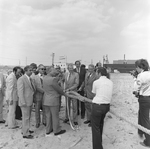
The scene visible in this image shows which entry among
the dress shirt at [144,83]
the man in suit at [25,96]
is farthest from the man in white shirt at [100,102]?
the man in suit at [25,96]

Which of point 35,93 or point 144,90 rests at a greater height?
point 144,90

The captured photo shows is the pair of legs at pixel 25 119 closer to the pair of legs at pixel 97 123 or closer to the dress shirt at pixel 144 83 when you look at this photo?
the pair of legs at pixel 97 123

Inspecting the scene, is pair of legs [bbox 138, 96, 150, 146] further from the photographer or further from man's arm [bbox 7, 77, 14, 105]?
man's arm [bbox 7, 77, 14, 105]

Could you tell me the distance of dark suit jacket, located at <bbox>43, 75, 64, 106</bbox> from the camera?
A: 151 inches

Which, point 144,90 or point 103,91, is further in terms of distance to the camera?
point 144,90

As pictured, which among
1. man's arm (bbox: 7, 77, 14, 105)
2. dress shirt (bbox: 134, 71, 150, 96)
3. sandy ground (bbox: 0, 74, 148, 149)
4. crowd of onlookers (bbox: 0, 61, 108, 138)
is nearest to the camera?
dress shirt (bbox: 134, 71, 150, 96)

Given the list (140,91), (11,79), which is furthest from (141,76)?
(11,79)

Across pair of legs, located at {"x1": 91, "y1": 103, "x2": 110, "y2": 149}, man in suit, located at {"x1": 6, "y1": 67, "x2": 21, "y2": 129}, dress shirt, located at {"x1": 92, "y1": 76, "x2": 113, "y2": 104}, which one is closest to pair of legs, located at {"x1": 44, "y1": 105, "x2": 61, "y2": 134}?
man in suit, located at {"x1": 6, "y1": 67, "x2": 21, "y2": 129}

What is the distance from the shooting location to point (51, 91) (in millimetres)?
3922

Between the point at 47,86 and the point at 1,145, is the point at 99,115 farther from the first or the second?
the point at 1,145

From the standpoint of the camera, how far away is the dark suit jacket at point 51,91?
3832mm

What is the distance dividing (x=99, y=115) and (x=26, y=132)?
2.20 m

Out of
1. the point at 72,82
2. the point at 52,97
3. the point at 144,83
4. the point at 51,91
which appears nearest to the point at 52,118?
the point at 52,97

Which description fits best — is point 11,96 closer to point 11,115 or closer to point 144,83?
point 11,115
